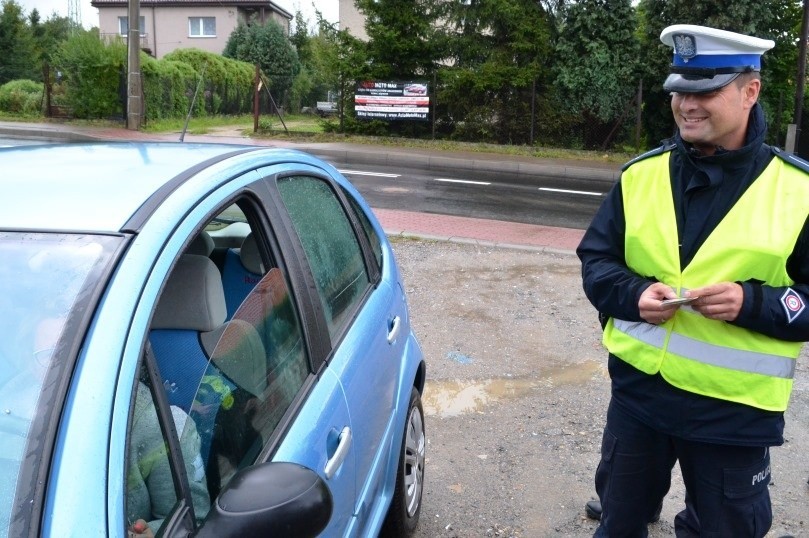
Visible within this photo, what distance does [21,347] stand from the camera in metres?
1.58

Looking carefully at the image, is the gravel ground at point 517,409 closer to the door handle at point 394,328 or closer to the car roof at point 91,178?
the door handle at point 394,328

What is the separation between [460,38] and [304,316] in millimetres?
19957

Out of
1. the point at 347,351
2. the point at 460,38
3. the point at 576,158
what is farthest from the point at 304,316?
the point at 460,38

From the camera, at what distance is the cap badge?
7.76 ft

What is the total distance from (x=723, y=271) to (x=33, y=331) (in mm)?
1812

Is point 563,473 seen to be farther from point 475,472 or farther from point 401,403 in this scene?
point 401,403

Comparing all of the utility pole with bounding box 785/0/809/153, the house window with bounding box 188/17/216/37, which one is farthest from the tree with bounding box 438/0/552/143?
the house window with bounding box 188/17/216/37

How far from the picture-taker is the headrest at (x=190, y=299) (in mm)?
2305

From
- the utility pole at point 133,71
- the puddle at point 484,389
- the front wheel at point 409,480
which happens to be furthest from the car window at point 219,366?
the utility pole at point 133,71

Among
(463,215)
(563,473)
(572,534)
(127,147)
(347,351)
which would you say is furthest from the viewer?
(463,215)

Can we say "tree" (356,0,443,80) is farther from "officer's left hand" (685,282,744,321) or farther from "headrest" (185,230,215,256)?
"officer's left hand" (685,282,744,321)

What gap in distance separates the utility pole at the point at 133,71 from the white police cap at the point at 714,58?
771 inches

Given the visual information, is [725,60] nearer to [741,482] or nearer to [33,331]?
[741,482]

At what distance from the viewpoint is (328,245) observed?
2.80 metres
